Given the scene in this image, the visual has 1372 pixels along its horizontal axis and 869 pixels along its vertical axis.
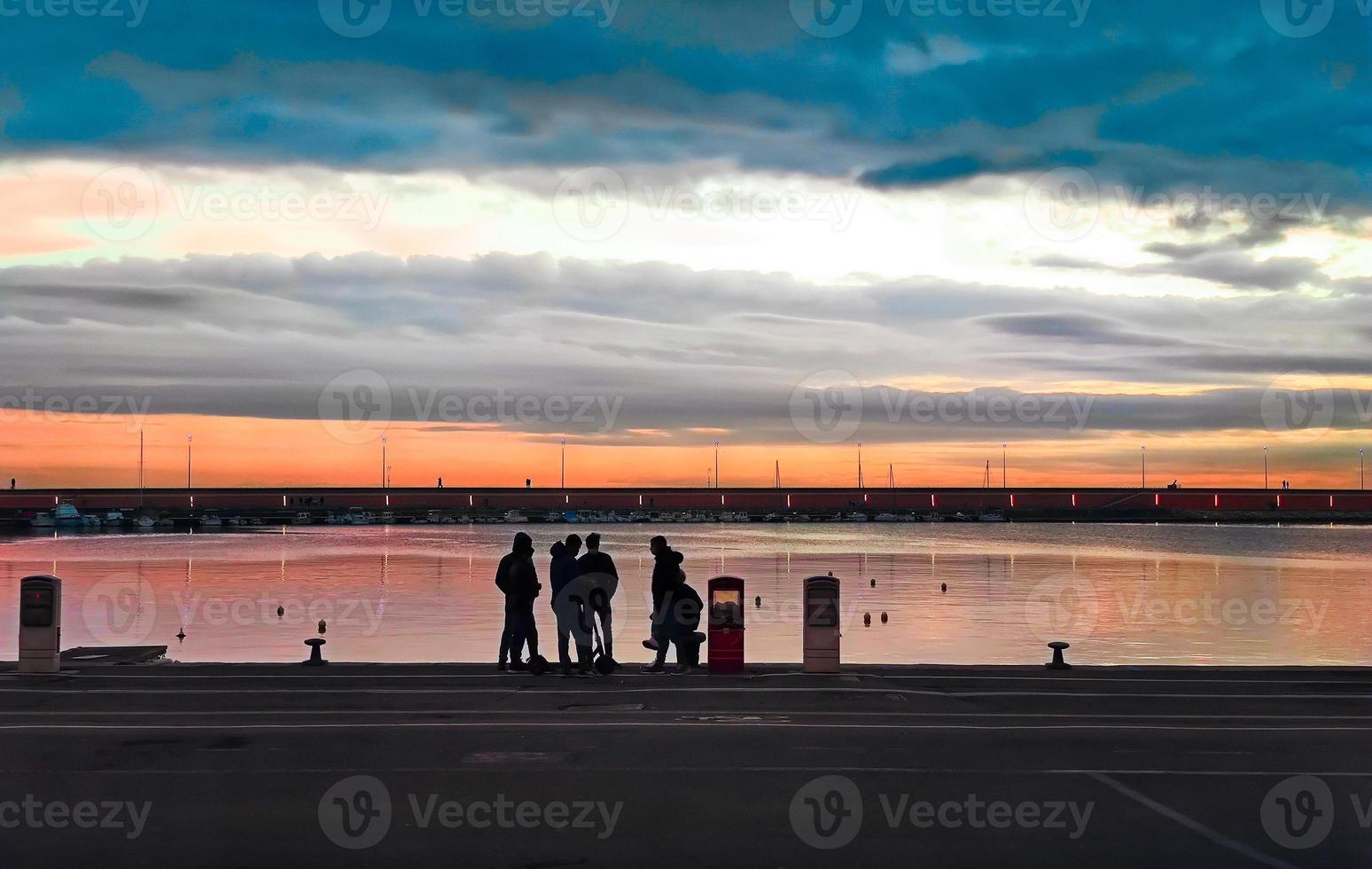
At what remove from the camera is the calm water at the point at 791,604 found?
133ft

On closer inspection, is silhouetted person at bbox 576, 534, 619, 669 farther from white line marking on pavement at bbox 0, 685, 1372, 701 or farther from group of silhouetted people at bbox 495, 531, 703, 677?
white line marking on pavement at bbox 0, 685, 1372, 701

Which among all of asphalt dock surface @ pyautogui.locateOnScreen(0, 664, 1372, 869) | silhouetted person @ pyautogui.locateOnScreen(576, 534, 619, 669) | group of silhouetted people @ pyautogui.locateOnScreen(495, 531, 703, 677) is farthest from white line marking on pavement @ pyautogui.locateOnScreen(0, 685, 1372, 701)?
group of silhouetted people @ pyautogui.locateOnScreen(495, 531, 703, 677)

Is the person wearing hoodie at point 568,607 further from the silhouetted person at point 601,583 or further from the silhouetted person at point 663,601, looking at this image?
the silhouetted person at point 663,601

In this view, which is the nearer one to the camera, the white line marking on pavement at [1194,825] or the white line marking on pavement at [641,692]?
the white line marking on pavement at [1194,825]

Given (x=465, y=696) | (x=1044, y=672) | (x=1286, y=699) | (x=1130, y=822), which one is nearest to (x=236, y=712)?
(x=465, y=696)

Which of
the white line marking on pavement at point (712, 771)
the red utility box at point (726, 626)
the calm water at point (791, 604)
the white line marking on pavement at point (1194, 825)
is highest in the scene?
the red utility box at point (726, 626)

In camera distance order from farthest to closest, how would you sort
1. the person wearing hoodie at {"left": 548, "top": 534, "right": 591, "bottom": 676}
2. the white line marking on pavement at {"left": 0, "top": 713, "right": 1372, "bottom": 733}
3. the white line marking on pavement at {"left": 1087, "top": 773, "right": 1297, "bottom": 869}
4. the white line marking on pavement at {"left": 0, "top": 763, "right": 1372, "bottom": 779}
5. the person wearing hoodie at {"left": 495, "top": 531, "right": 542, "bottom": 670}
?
the person wearing hoodie at {"left": 495, "top": 531, "right": 542, "bottom": 670} < the person wearing hoodie at {"left": 548, "top": 534, "right": 591, "bottom": 676} < the white line marking on pavement at {"left": 0, "top": 713, "right": 1372, "bottom": 733} < the white line marking on pavement at {"left": 0, "top": 763, "right": 1372, "bottom": 779} < the white line marking on pavement at {"left": 1087, "top": 773, "right": 1297, "bottom": 869}

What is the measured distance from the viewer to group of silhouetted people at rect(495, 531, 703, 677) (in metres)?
22.2

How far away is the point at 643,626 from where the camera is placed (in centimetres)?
4956

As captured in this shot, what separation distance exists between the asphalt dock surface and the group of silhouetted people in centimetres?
84

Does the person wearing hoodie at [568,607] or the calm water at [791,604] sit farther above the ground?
the person wearing hoodie at [568,607]

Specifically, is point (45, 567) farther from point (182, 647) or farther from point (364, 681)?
point (364, 681)

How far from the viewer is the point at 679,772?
1381 centimetres

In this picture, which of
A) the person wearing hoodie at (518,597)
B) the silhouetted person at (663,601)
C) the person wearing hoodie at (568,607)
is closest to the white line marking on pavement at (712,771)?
the person wearing hoodie at (568,607)
